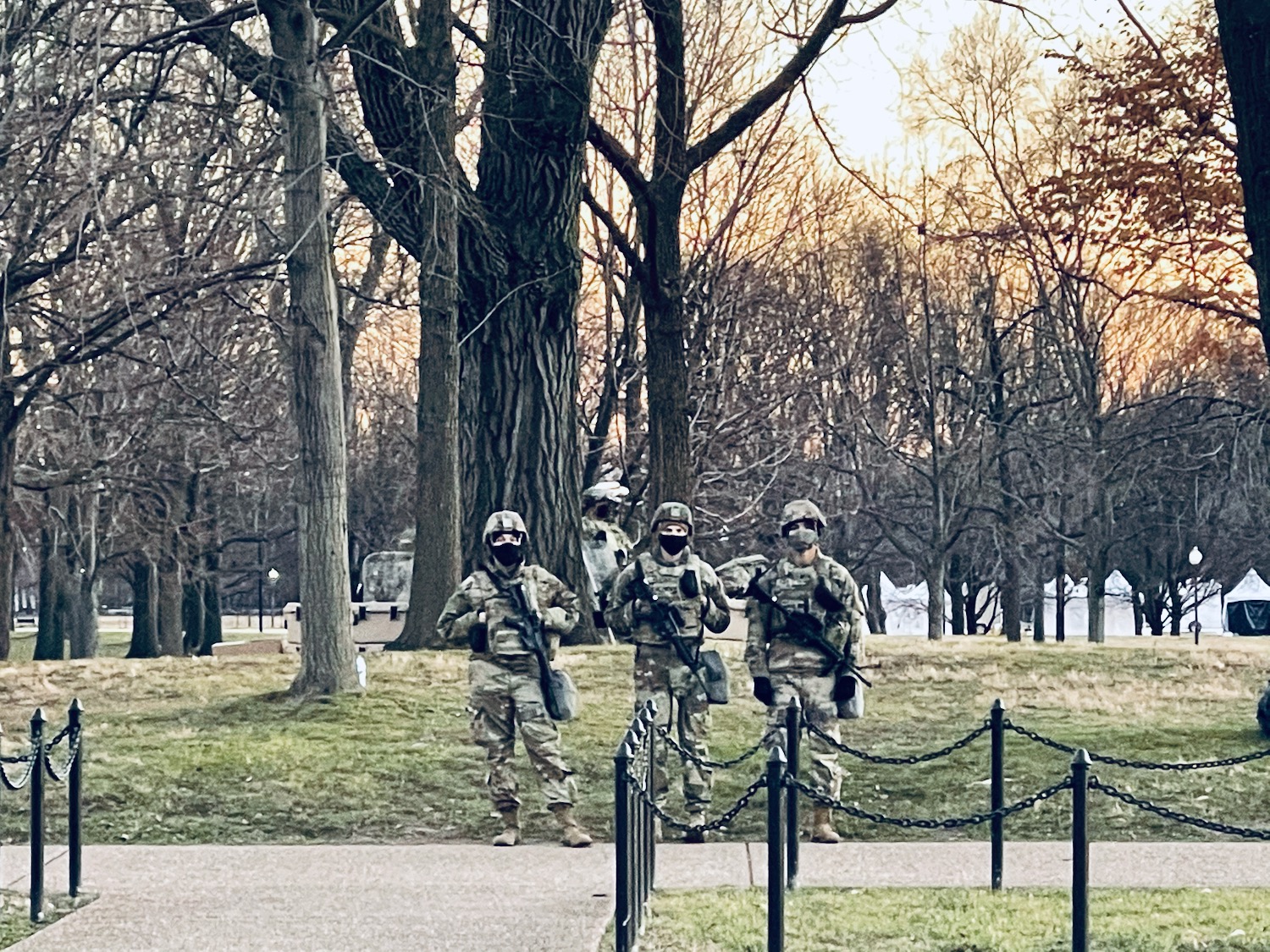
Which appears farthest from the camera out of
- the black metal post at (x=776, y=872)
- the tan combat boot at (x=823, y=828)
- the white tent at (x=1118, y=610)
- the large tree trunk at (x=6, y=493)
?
the white tent at (x=1118, y=610)

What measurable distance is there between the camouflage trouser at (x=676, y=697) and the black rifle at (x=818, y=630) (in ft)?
2.25

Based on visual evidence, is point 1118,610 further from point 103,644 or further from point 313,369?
point 313,369

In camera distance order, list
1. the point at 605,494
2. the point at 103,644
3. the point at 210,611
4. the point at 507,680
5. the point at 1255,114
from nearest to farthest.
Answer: the point at 1255,114
the point at 507,680
the point at 605,494
the point at 210,611
the point at 103,644

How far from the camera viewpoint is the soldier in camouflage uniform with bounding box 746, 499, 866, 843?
13.5 m

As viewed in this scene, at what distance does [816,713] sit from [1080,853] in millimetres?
4799

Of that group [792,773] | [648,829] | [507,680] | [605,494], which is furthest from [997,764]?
[605,494]

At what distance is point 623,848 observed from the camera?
873cm

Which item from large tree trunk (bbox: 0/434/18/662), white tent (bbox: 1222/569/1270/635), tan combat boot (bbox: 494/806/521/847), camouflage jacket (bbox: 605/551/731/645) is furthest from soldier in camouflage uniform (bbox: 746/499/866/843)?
white tent (bbox: 1222/569/1270/635)

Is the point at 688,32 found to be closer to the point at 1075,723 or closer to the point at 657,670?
the point at 1075,723

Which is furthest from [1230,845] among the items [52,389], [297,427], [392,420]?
[392,420]

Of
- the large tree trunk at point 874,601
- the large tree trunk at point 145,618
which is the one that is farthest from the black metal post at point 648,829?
the large tree trunk at point 874,601

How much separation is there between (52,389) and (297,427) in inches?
721

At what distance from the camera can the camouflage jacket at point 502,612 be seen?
43.0ft

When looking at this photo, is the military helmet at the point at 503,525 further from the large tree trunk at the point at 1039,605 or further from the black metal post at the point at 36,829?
the large tree trunk at the point at 1039,605
